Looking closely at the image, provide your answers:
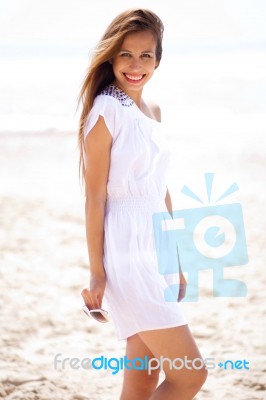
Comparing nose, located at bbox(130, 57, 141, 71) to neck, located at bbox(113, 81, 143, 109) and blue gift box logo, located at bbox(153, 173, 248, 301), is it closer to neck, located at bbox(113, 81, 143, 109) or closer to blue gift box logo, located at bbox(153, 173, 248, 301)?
neck, located at bbox(113, 81, 143, 109)

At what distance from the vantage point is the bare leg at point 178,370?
2002mm

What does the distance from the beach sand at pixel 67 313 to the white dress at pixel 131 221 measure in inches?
14.5

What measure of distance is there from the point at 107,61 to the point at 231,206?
6.45m

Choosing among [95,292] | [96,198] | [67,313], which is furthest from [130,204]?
[67,313]

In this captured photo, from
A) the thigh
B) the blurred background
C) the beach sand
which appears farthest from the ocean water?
the thigh

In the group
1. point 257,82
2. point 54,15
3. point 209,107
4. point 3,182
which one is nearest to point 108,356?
point 3,182

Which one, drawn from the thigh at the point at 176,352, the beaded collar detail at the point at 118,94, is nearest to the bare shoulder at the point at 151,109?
the beaded collar detail at the point at 118,94

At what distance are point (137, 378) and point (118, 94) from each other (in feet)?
3.47

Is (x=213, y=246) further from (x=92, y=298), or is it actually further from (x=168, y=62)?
(x=168, y=62)

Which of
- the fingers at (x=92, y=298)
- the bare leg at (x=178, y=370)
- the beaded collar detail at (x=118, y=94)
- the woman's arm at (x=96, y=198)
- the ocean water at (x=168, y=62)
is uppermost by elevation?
the ocean water at (x=168, y=62)

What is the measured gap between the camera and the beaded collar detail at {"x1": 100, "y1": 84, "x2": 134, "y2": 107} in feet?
7.43

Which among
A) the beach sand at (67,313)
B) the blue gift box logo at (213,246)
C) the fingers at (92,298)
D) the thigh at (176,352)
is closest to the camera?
the thigh at (176,352)

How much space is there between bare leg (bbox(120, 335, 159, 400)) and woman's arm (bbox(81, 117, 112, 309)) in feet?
0.71

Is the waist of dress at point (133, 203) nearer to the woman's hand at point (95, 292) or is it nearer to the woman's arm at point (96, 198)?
the woman's arm at point (96, 198)
